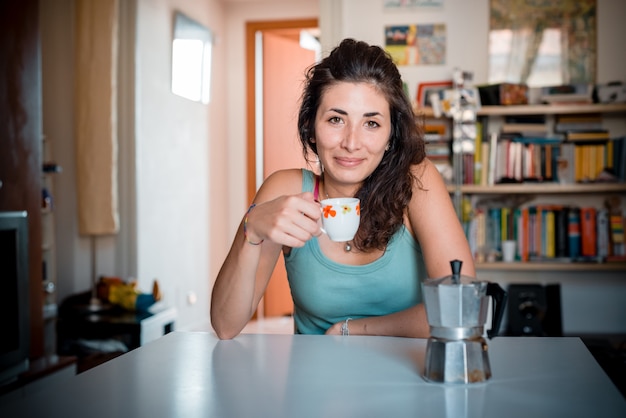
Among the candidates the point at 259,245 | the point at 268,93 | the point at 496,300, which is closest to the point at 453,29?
the point at 268,93

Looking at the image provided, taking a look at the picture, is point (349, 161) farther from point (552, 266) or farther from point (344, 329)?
point (552, 266)

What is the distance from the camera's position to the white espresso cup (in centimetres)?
126

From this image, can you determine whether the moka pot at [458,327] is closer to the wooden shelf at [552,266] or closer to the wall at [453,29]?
the wooden shelf at [552,266]

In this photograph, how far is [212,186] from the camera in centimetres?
580

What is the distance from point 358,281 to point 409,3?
306 centimetres

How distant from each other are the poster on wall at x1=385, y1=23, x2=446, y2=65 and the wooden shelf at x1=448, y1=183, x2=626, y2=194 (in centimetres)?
80

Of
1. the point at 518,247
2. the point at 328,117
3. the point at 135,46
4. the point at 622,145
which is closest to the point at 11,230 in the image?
the point at 328,117

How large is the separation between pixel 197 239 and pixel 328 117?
4.05 meters

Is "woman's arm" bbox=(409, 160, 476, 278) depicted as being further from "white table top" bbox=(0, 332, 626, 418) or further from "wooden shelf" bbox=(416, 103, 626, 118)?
"wooden shelf" bbox=(416, 103, 626, 118)

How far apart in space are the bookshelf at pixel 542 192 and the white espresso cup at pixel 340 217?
Result: 2.89 m

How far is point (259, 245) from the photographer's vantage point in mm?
1441

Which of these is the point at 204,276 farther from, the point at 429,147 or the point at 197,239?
the point at 429,147

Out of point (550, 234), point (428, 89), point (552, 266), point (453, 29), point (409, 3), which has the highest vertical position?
point (409, 3)

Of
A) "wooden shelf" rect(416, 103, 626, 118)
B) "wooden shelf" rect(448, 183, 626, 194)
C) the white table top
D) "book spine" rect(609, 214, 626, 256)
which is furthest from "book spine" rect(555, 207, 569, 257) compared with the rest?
the white table top
